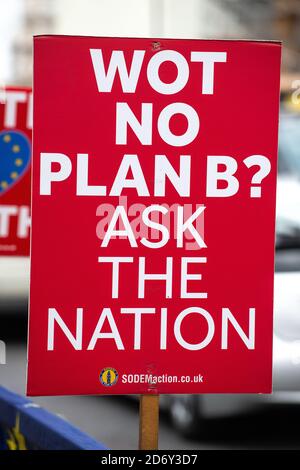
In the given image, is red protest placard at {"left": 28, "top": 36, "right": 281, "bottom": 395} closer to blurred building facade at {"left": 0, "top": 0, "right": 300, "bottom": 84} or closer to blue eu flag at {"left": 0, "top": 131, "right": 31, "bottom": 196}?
blue eu flag at {"left": 0, "top": 131, "right": 31, "bottom": 196}

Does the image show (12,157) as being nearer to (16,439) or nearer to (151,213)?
(16,439)

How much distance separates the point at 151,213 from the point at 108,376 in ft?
1.24

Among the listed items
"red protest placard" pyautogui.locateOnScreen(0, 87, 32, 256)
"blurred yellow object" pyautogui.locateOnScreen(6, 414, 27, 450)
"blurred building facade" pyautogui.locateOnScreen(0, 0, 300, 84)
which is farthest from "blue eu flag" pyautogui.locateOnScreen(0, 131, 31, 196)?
"blurred building facade" pyautogui.locateOnScreen(0, 0, 300, 84)

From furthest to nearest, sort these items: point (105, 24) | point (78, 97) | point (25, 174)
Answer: point (105, 24), point (25, 174), point (78, 97)

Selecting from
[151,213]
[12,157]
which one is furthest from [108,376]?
[12,157]

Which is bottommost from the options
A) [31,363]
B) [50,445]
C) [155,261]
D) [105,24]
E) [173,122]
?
[50,445]

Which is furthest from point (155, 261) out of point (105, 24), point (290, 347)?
point (105, 24)

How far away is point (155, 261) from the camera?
2.42 m

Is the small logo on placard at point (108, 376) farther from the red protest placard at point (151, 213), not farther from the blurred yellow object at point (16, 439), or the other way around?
the blurred yellow object at point (16, 439)

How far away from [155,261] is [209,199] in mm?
184

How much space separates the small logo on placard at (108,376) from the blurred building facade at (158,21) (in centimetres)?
657

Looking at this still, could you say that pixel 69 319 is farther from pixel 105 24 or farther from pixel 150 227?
pixel 105 24

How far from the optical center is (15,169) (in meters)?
5.18

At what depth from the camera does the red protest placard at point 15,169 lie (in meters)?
5.10
